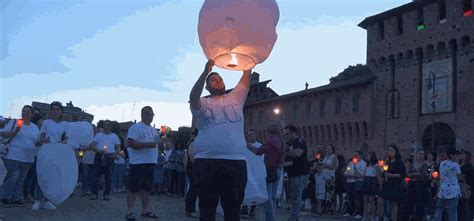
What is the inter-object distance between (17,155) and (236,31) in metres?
6.11

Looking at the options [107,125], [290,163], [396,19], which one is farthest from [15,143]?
[396,19]

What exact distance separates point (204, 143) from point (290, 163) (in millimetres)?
4785

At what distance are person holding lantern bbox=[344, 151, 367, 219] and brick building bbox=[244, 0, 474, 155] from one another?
23.4 meters

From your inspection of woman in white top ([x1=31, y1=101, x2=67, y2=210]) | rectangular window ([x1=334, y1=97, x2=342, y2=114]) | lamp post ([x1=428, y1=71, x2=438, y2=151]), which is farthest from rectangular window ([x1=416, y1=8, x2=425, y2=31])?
woman in white top ([x1=31, y1=101, x2=67, y2=210])

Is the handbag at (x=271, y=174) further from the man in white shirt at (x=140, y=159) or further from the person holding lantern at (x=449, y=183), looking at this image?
the person holding lantern at (x=449, y=183)

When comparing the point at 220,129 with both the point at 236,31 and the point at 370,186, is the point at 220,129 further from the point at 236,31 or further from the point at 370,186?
the point at 370,186

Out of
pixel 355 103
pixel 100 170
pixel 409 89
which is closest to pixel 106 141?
pixel 100 170

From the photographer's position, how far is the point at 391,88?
41438 mm

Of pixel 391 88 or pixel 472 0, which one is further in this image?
pixel 391 88

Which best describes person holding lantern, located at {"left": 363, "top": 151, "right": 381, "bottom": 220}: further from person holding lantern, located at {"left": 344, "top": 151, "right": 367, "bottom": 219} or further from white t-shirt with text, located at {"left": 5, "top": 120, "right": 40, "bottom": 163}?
white t-shirt with text, located at {"left": 5, "top": 120, "right": 40, "bottom": 163}

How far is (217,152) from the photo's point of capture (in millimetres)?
4562

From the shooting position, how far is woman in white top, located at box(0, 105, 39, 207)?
909cm

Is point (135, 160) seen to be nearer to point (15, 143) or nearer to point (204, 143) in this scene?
point (15, 143)

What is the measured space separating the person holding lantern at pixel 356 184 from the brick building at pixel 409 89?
2337 centimetres
